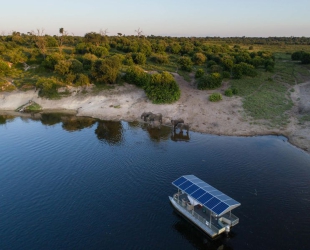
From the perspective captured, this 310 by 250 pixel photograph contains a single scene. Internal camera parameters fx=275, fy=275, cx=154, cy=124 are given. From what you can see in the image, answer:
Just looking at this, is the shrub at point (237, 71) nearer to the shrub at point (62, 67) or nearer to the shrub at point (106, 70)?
the shrub at point (106, 70)

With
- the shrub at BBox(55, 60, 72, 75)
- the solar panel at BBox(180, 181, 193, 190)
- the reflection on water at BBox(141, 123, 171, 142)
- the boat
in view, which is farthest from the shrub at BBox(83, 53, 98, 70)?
the solar panel at BBox(180, 181, 193, 190)

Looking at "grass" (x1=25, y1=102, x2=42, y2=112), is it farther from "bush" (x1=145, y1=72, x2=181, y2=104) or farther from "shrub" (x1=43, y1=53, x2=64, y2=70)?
"bush" (x1=145, y1=72, x2=181, y2=104)

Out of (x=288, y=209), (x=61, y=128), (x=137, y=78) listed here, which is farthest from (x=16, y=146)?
(x=288, y=209)

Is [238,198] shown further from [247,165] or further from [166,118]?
[166,118]

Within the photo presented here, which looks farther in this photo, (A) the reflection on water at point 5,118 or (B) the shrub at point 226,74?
(B) the shrub at point 226,74

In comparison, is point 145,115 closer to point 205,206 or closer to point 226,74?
point 226,74

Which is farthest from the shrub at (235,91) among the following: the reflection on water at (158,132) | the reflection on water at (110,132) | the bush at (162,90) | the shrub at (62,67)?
the shrub at (62,67)
